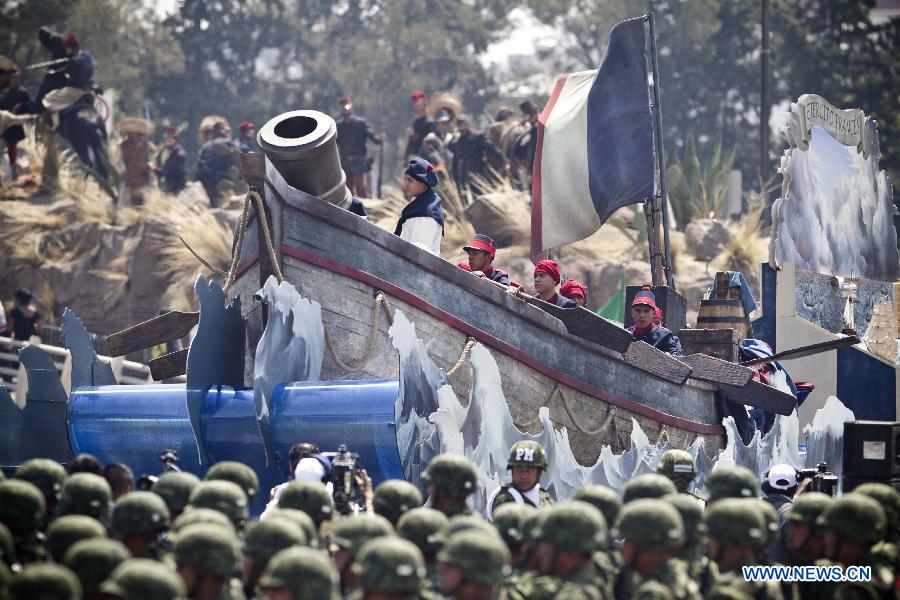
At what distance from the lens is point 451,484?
721cm

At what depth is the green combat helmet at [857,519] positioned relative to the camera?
657 centimetres

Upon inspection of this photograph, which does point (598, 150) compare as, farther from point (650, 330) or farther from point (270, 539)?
point (270, 539)

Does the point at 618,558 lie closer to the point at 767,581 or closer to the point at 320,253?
the point at 767,581

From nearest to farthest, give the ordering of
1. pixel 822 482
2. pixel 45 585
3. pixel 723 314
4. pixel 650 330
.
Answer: pixel 45 585 < pixel 822 482 < pixel 650 330 < pixel 723 314

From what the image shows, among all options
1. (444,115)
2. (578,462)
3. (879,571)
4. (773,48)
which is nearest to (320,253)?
(578,462)

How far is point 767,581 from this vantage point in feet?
21.8

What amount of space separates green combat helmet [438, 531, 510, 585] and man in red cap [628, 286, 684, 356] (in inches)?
262

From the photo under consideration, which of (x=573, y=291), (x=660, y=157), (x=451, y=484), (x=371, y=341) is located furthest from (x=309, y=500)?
(x=660, y=157)

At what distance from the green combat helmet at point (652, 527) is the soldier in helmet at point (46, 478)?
9.24 ft

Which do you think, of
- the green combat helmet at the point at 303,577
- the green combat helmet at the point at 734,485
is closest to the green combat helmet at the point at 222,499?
the green combat helmet at the point at 303,577

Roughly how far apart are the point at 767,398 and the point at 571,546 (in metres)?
6.23

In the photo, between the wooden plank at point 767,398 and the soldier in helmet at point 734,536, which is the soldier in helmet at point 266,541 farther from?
the wooden plank at point 767,398

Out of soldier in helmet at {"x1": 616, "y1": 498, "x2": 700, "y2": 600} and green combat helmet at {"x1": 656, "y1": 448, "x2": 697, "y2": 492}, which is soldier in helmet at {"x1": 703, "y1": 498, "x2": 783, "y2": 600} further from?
green combat helmet at {"x1": 656, "y1": 448, "x2": 697, "y2": 492}

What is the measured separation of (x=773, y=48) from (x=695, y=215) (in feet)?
38.0
